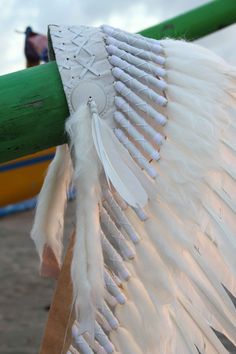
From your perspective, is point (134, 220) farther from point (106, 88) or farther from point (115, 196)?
point (106, 88)

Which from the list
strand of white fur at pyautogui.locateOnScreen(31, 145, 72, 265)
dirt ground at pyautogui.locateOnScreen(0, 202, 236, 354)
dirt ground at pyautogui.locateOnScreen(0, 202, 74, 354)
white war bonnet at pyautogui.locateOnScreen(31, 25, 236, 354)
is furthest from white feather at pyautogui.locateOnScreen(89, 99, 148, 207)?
dirt ground at pyautogui.locateOnScreen(0, 202, 236, 354)

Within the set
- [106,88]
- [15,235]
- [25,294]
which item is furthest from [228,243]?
[15,235]

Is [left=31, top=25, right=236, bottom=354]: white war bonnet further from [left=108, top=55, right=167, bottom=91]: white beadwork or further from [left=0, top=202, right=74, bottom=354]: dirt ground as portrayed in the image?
[left=0, top=202, right=74, bottom=354]: dirt ground

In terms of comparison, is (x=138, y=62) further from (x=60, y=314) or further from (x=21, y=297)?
(x=21, y=297)

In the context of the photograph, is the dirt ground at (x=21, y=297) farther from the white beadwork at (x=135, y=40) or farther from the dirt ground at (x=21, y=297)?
the white beadwork at (x=135, y=40)

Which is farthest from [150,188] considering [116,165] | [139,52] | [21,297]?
[21,297]

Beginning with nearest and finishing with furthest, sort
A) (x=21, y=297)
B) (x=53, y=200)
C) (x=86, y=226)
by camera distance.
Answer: (x=86, y=226) → (x=53, y=200) → (x=21, y=297)

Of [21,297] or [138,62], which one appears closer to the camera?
[138,62]
